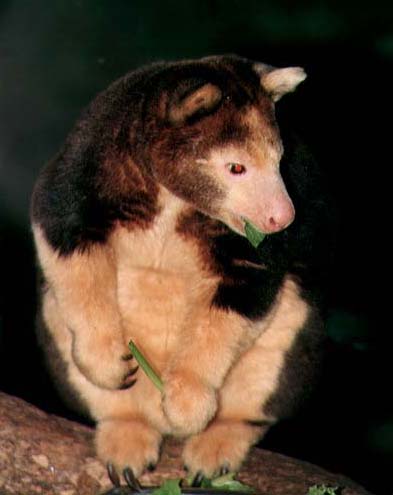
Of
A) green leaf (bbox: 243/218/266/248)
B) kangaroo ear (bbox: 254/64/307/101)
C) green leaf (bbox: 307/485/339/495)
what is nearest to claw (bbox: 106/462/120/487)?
green leaf (bbox: 307/485/339/495)

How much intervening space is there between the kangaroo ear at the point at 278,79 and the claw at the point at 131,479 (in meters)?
1.39

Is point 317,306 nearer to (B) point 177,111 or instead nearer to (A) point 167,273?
(A) point 167,273

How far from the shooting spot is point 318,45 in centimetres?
573

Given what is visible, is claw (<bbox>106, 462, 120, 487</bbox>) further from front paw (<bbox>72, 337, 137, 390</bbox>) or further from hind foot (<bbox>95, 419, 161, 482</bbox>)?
front paw (<bbox>72, 337, 137, 390</bbox>)

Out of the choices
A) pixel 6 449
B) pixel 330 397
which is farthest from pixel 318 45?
pixel 6 449

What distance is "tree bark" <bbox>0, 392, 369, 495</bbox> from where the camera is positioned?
11.5 ft

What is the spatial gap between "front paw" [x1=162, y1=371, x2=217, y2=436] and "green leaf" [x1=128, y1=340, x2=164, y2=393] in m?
0.14

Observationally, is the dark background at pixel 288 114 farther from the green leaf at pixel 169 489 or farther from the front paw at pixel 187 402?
the green leaf at pixel 169 489

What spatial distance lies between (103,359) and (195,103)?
98 centimetres

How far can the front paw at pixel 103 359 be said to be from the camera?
371cm

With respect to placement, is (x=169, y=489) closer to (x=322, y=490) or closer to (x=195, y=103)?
(x=322, y=490)

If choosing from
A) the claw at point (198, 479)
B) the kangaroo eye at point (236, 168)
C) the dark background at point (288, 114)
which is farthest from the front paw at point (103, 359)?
the dark background at point (288, 114)

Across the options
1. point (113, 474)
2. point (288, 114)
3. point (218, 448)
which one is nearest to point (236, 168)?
point (218, 448)

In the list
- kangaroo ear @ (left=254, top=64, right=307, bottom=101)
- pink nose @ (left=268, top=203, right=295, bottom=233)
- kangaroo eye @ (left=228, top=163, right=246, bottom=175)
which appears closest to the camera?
pink nose @ (left=268, top=203, right=295, bottom=233)
